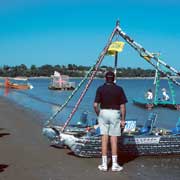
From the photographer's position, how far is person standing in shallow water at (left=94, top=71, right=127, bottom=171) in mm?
8359

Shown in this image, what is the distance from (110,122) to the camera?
8.39m

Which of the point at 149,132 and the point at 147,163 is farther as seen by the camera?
the point at 149,132

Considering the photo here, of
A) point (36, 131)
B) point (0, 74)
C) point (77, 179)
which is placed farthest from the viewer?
point (0, 74)

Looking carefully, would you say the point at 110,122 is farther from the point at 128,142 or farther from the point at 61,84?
the point at 61,84

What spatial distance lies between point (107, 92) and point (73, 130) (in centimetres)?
323

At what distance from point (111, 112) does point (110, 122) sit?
207mm

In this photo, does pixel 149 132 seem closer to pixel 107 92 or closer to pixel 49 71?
pixel 107 92

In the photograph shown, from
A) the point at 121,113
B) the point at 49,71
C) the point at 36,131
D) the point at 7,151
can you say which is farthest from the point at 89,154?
the point at 49,71

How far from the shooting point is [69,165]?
8.76m

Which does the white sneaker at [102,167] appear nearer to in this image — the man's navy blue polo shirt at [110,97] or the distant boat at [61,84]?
the man's navy blue polo shirt at [110,97]

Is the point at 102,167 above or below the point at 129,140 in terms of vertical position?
below

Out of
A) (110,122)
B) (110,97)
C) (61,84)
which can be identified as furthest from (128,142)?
(61,84)

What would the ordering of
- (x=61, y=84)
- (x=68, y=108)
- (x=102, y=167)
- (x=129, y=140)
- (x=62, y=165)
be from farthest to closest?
(x=61, y=84) → (x=68, y=108) → (x=129, y=140) → (x=62, y=165) → (x=102, y=167)

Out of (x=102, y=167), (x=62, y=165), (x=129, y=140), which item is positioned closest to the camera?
(x=102, y=167)
